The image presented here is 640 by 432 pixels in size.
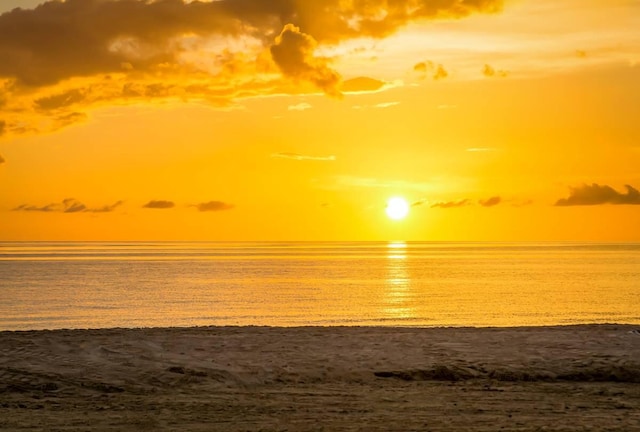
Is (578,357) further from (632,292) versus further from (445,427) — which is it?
(632,292)

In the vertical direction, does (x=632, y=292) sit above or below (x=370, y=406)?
above

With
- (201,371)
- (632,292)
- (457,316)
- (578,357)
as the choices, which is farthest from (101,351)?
(632,292)

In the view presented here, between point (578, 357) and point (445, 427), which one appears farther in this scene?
point (578, 357)

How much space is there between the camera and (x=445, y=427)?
12219 millimetres

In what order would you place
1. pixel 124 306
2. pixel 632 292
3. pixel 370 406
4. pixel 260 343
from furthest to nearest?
pixel 632 292, pixel 124 306, pixel 260 343, pixel 370 406

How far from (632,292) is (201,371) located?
206 feet

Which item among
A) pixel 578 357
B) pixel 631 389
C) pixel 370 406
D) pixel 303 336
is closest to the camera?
pixel 370 406

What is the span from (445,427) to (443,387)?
12.6 ft

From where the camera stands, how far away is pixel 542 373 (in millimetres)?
17078

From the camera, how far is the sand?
1288 centimetres

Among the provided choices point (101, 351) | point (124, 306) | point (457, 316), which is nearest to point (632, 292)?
point (457, 316)

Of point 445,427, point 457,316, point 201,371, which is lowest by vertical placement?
point 445,427

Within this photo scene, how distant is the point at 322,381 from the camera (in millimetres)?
16625

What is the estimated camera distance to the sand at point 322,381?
507 inches
